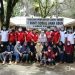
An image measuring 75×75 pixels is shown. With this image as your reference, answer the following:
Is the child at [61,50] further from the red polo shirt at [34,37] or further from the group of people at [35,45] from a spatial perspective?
the red polo shirt at [34,37]

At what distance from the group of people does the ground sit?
66 centimetres

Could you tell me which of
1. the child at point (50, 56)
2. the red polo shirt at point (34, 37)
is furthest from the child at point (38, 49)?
the child at point (50, 56)

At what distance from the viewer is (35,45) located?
18984mm

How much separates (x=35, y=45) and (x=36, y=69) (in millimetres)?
2092

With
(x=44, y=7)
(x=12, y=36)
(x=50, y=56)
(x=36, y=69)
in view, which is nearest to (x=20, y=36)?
(x=12, y=36)

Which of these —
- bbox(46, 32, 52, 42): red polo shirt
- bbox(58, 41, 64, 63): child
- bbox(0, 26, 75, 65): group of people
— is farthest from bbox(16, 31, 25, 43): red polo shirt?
bbox(58, 41, 64, 63): child

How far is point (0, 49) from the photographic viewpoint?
19.0 m

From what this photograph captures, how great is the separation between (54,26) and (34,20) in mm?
1195

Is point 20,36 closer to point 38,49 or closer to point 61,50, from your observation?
point 38,49

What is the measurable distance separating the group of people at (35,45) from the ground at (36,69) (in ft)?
2.18

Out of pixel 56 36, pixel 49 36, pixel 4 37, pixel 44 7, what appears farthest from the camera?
pixel 44 7

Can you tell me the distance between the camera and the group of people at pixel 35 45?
735 inches

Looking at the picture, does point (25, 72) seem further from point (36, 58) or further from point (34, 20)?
point (34, 20)

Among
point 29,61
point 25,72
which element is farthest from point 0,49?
point 25,72
